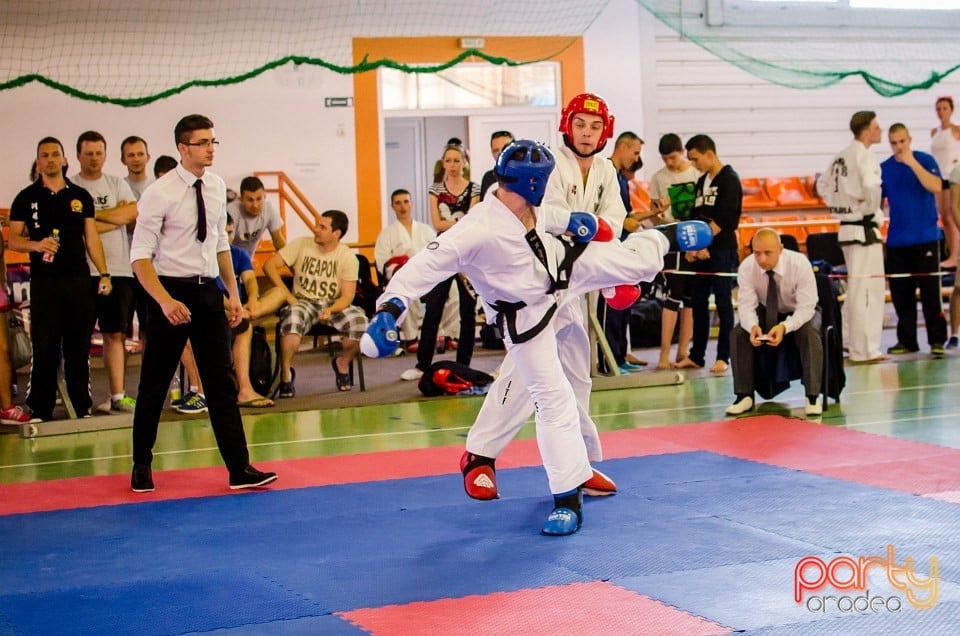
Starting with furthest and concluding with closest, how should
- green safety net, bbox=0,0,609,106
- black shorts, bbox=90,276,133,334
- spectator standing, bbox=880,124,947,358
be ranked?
green safety net, bbox=0,0,609,106, spectator standing, bbox=880,124,947,358, black shorts, bbox=90,276,133,334

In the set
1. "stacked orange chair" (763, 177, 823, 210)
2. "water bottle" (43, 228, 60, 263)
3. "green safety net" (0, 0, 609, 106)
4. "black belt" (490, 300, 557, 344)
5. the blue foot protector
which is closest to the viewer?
the blue foot protector

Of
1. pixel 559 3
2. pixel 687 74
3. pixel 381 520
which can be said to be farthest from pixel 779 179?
pixel 381 520

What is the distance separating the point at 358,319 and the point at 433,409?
50.0 inches

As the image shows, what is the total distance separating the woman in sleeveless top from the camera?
452 inches

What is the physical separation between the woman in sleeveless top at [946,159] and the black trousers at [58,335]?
7.36m

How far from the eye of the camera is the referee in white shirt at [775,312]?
25.0 ft

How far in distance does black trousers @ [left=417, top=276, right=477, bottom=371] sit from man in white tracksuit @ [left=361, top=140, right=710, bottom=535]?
443 cm

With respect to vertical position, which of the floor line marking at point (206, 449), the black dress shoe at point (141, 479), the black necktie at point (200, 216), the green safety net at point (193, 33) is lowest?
the floor line marking at point (206, 449)

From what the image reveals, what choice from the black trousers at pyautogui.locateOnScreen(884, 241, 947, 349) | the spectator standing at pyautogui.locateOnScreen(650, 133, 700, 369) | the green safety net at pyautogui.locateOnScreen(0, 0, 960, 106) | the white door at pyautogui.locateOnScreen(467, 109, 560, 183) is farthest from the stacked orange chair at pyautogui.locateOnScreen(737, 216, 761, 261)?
the spectator standing at pyautogui.locateOnScreen(650, 133, 700, 369)

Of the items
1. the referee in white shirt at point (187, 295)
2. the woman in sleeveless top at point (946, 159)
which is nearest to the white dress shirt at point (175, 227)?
the referee in white shirt at point (187, 295)

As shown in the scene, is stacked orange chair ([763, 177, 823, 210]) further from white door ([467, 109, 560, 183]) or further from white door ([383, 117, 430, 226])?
white door ([383, 117, 430, 226])

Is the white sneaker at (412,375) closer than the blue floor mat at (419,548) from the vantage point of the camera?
No

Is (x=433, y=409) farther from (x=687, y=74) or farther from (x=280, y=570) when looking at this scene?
(x=687, y=74)

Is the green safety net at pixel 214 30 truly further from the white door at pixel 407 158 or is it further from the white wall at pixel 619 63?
the white door at pixel 407 158
